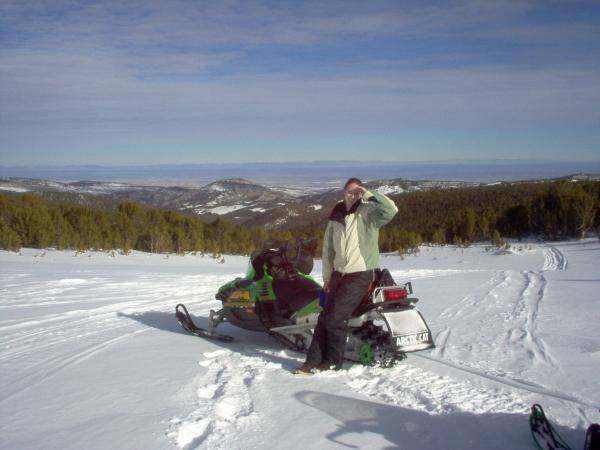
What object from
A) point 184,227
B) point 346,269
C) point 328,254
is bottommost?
point 184,227

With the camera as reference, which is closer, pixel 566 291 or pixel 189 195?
pixel 566 291

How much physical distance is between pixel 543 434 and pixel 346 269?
2.00 metres

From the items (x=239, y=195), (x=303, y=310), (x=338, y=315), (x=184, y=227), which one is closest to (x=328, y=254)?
(x=338, y=315)

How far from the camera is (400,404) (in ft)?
12.9

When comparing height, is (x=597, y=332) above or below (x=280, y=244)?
below

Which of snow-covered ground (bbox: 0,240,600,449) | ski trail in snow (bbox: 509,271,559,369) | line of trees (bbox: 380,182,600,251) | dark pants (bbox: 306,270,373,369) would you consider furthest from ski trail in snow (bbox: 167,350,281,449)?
line of trees (bbox: 380,182,600,251)

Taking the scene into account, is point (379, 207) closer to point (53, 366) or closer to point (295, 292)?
point (295, 292)

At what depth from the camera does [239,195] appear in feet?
265

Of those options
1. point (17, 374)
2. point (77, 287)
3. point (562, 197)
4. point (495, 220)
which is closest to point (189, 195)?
point (495, 220)

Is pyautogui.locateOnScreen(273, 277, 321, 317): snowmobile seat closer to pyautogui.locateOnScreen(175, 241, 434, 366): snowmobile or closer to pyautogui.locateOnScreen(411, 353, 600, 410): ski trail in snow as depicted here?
pyautogui.locateOnScreen(175, 241, 434, 366): snowmobile

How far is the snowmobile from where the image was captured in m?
4.62

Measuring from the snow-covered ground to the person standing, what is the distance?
0.22 meters

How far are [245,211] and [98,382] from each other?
209 ft

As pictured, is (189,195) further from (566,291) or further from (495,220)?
(566,291)
